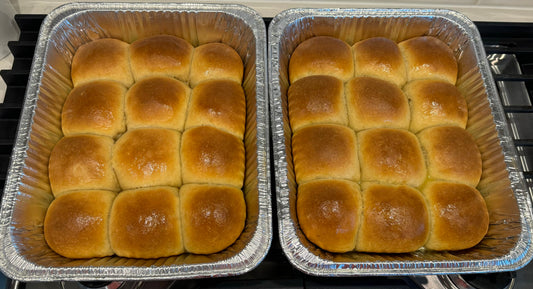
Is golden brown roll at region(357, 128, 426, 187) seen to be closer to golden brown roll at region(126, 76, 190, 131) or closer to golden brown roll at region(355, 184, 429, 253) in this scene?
golden brown roll at region(355, 184, 429, 253)

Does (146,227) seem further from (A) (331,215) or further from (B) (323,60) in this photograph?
(B) (323,60)

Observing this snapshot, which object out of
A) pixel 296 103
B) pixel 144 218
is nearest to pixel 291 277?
pixel 144 218

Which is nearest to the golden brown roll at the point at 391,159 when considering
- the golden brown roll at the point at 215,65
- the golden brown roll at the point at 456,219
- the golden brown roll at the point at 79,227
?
the golden brown roll at the point at 456,219

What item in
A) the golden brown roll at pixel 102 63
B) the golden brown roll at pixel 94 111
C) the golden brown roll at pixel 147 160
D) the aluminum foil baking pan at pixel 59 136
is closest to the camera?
the aluminum foil baking pan at pixel 59 136

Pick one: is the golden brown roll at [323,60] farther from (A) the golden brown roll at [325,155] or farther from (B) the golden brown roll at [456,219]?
(B) the golden brown roll at [456,219]

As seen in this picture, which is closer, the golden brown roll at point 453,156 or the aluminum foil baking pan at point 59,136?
the aluminum foil baking pan at point 59,136

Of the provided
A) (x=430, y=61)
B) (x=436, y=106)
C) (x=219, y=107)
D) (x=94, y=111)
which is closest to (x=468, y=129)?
(x=436, y=106)

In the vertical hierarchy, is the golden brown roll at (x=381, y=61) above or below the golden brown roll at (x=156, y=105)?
above
